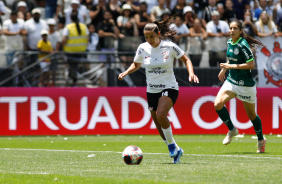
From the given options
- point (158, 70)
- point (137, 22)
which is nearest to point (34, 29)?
point (137, 22)

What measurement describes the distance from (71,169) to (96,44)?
1040cm

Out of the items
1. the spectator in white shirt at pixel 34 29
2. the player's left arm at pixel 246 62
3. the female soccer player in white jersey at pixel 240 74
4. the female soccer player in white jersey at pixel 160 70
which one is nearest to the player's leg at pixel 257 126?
the female soccer player in white jersey at pixel 240 74

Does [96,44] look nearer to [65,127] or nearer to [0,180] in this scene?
[65,127]

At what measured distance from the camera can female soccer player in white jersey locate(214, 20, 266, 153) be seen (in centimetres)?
1111

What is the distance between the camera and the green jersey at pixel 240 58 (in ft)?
36.4

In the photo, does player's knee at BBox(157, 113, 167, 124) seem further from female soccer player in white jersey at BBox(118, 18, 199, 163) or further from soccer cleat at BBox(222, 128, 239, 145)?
soccer cleat at BBox(222, 128, 239, 145)

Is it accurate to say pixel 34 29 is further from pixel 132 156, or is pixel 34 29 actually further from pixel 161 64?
pixel 132 156

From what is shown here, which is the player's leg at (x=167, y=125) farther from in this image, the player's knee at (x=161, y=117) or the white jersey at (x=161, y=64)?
the white jersey at (x=161, y=64)

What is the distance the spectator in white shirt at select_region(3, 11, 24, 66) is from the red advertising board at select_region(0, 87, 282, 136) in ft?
4.43

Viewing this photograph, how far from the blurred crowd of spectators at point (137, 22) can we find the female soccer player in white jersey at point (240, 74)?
20.3 feet

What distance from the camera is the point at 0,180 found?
7.59 m

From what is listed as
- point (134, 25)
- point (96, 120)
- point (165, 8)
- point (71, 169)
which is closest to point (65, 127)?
point (96, 120)

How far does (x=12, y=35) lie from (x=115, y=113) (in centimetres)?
414

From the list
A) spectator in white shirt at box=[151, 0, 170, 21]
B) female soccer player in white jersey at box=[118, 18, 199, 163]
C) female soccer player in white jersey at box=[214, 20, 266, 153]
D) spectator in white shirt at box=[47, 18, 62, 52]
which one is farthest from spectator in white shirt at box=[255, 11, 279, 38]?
female soccer player in white jersey at box=[118, 18, 199, 163]
